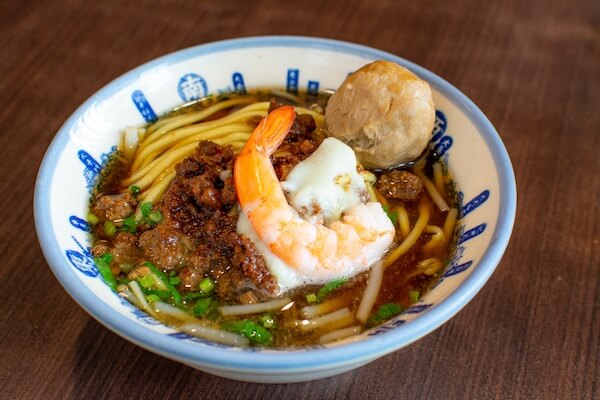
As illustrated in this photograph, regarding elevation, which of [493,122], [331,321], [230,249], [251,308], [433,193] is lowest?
[493,122]

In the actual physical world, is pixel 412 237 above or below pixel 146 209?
below

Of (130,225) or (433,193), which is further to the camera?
(433,193)

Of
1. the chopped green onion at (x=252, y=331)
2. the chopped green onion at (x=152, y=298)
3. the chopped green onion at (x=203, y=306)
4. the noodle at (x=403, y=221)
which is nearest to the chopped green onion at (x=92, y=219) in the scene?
the chopped green onion at (x=152, y=298)

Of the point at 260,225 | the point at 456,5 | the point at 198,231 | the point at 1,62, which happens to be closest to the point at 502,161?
the point at 260,225

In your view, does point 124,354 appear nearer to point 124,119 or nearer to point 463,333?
point 124,119

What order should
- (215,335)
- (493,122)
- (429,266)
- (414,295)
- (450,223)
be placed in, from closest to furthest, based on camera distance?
(215,335) → (414,295) → (429,266) → (450,223) → (493,122)

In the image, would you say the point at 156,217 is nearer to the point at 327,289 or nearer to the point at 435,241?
the point at 327,289

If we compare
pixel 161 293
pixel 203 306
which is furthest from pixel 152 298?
pixel 203 306
